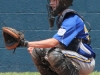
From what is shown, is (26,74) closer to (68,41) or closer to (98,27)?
(98,27)

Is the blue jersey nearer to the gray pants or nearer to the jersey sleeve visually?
the jersey sleeve

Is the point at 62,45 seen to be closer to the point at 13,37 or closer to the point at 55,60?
the point at 55,60

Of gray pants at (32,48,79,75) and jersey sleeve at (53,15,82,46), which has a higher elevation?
jersey sleeve at (53,15,82,46)

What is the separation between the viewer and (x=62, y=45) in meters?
4.62

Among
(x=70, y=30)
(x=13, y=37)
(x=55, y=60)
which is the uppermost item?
(x=70, y=30)

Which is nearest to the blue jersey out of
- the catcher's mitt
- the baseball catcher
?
the baseball catcher

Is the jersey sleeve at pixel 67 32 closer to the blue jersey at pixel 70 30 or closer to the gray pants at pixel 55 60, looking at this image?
the blue jersey at pixel 70 30

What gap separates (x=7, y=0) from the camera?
687cm

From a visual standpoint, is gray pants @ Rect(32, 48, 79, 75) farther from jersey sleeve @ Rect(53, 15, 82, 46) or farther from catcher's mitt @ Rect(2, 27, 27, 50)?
catcher's mitt @ Rect(2, 27, 27, 50)

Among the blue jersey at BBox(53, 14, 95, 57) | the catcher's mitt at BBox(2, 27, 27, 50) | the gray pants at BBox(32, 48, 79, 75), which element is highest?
the blue jersey at BBox(53, 14, 95, 57)

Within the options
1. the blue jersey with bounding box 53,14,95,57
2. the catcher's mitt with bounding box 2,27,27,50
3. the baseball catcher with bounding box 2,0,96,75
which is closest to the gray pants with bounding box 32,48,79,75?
the baseball catcher with bounding box 2,0,96,75

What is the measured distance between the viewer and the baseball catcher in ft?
14.5

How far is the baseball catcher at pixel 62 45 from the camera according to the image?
4.43 m

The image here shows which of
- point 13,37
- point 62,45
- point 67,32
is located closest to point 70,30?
point 67,32
